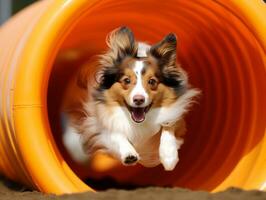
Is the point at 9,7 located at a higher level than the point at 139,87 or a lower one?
higher

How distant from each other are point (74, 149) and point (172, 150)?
108 centimetres

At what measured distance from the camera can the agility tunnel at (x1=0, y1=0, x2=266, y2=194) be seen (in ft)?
13.1

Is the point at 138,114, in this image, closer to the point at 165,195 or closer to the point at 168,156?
the point at 168,156

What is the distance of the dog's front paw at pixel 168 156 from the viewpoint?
4.49 meters

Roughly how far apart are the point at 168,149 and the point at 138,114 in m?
0.35

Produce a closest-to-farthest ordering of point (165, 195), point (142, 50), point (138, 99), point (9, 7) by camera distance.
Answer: point (165, 195)
point (138, 99)
point (142, 50)
point (9, 7)

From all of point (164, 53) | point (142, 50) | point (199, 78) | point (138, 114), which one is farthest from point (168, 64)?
point (199, 78)

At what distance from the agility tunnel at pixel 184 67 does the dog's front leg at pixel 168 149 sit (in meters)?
0.54

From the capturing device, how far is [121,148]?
4527 millimetres

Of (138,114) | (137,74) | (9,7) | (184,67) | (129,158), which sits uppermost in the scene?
(9,7)

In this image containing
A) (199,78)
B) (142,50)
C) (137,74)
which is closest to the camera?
(137,74)

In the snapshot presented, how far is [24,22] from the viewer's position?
15.4ft

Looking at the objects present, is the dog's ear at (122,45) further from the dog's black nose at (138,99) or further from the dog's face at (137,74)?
the dog's black nose at (138,99)

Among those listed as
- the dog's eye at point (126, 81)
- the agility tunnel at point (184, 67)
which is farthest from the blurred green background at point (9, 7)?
the dog's eye at point (126, 81)
